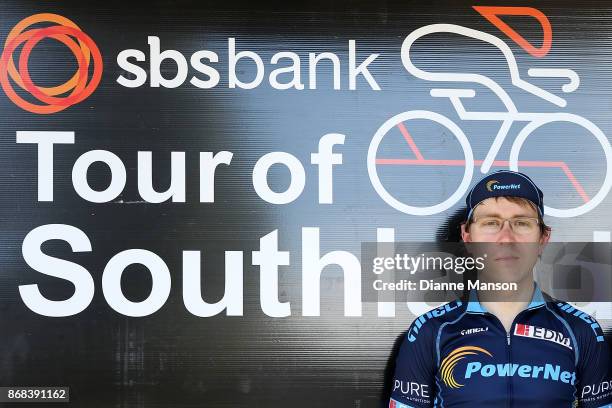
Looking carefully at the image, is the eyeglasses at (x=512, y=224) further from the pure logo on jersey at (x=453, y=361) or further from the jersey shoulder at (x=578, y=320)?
the pure logo on jersey at (x=453, y=361)

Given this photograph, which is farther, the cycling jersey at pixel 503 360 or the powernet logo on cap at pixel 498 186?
the powernet logo on cap at pixel 498 186

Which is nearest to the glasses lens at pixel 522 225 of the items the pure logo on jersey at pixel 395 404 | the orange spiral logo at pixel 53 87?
the pure logo on jersey at pixel 395 404

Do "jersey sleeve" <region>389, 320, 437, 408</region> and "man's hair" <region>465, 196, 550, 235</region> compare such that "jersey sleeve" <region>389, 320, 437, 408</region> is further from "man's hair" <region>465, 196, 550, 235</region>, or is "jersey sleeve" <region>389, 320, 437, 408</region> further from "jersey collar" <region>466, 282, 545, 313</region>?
"man's hair" <region>465, 196, 550, 235</region>

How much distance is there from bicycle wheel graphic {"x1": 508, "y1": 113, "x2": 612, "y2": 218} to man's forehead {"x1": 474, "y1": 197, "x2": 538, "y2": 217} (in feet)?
0.31

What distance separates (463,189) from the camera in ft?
7.83

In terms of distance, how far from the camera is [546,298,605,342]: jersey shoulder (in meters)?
2.31

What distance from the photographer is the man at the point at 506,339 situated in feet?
7.27

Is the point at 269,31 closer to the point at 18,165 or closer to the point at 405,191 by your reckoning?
the point at 405,191

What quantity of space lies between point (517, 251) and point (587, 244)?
0.26 metres

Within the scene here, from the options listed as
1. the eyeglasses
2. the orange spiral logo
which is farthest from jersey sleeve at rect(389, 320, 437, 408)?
the orange spiral logo

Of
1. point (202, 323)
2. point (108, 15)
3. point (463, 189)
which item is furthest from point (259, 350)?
point (108, 15)

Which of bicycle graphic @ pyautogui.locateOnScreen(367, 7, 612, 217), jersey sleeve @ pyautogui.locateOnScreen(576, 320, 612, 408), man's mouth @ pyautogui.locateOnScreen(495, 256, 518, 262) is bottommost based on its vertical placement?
jersey sleeve @ pyautogui.locateOnScreen(576, 320, 612, 408)

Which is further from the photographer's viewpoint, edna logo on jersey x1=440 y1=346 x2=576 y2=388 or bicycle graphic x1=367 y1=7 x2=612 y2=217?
bicycle graphic x1=367 y1=7 x2=612 y2=217

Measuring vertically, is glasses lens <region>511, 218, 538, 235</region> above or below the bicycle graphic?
below
